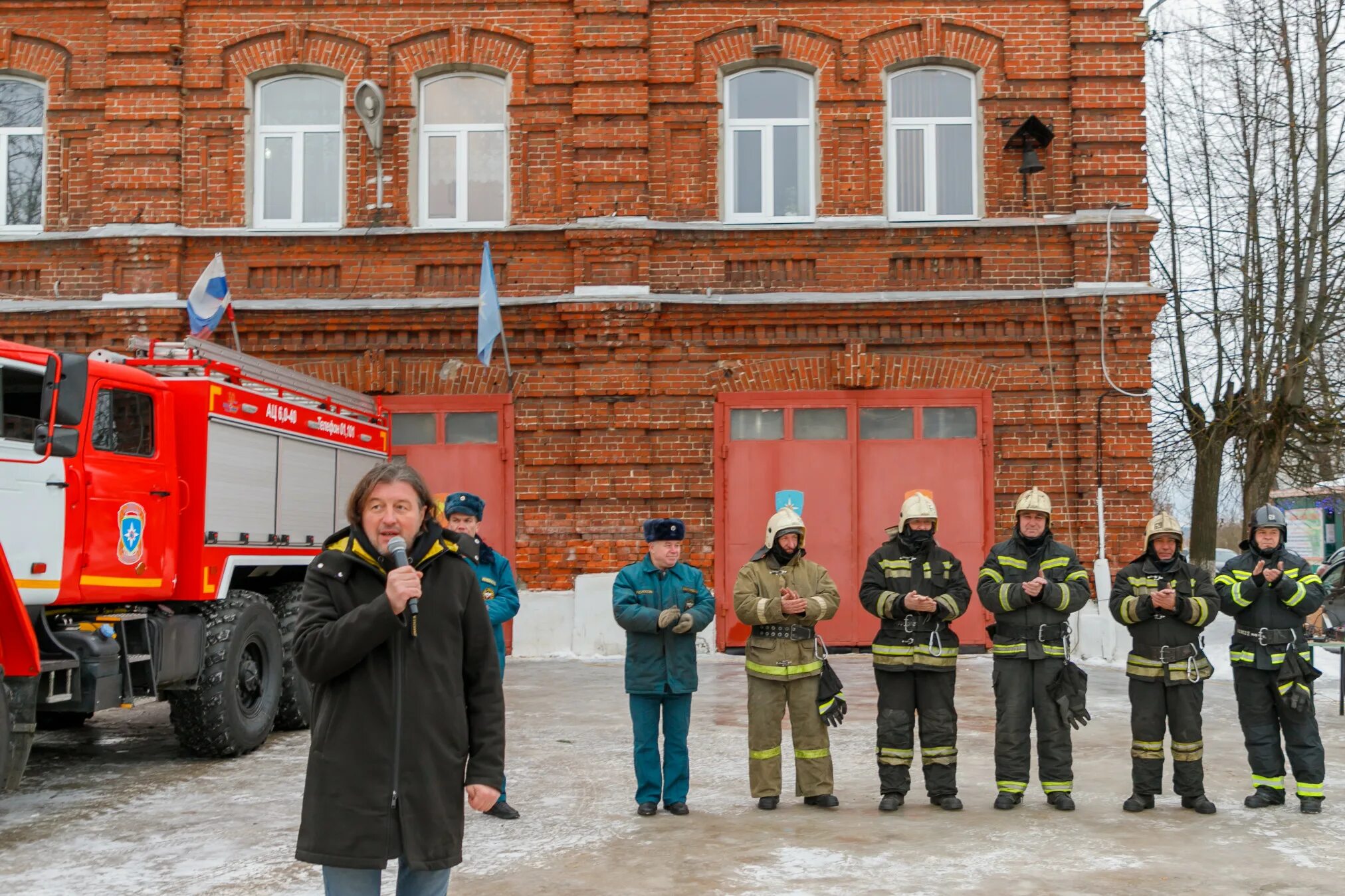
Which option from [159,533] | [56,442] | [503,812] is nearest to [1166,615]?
[503,812]

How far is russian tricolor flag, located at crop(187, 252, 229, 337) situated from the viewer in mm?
13977

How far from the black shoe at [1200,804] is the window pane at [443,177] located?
421 inches

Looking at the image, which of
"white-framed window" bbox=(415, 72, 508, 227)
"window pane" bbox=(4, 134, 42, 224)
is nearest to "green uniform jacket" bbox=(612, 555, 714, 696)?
"white-framed window" bbox=(415, 72, 508, 227)

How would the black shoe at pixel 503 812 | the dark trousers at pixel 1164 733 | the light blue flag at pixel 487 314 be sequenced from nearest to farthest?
the black shoe at pixel 503 812, the dark trousers at pixel 1164 733, the light blue flag at pixel 487 314

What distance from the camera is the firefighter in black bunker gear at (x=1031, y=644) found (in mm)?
7578

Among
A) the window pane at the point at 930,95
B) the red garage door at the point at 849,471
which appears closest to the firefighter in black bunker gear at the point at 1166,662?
the red garage door at the point at 849,471

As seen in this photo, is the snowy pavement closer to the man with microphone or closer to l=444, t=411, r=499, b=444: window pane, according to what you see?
the man with microphone

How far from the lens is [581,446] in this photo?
Result: 15.0m

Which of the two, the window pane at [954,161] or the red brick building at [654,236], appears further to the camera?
the window pane at [954,161]

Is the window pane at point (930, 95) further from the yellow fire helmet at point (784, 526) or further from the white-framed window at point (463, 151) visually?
the yellow fire helmet at point (784, 526)

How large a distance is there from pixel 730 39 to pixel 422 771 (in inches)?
511

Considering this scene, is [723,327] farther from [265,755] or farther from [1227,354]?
[1227,354]

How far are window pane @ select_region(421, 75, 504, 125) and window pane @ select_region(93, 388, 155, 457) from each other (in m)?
7.77

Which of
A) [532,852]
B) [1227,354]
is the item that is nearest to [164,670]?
[532,852]
